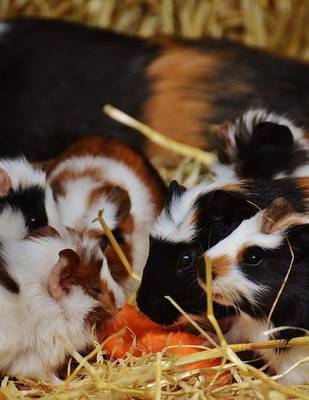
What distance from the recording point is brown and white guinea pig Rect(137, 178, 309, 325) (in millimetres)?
2670

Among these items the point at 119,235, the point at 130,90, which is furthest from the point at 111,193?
the point at 130,90

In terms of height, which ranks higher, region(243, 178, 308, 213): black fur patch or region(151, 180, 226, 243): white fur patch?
region(243, 178, 308, 213): black fur patch

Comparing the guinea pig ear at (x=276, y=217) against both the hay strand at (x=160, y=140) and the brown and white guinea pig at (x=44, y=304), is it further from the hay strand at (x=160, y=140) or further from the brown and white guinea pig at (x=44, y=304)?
the hay strand at (x=160, y=140)

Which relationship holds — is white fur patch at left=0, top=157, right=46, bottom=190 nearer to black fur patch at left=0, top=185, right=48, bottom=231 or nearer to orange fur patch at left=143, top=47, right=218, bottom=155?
black fur patch at left=0, top=185, right=48, bottom=231

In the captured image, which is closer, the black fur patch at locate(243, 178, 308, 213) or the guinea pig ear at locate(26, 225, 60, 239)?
the black fur patch at locate(243, 178, 308, 213)

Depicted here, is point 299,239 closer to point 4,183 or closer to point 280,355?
point 280,355

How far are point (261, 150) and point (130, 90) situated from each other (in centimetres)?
121

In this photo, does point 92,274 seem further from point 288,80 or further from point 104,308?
point 288,80

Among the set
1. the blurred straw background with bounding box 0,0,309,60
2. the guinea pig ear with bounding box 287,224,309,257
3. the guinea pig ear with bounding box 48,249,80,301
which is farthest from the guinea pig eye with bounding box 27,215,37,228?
the blurred straw background with bounding box 0,0,309,60

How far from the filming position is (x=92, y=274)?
292 centimetres

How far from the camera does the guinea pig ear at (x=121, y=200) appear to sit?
3.43 metres

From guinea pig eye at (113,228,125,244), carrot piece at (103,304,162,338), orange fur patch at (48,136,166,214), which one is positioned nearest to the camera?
carrot piece at (103,304,162,338)

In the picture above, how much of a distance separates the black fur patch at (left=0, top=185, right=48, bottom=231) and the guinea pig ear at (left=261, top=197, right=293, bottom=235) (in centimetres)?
95

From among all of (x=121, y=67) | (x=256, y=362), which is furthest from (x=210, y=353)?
(x=121, y=67)
